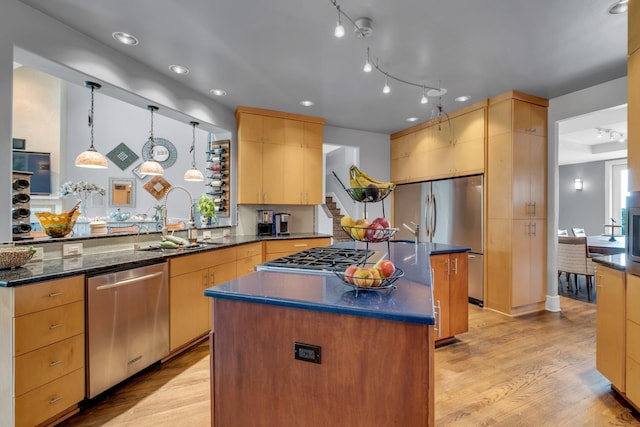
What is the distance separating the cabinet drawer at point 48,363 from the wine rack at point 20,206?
888 mm

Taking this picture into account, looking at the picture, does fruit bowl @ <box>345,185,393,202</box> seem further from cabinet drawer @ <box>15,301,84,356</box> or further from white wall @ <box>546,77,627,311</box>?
white wall @ <box>546,77,627,311</box>

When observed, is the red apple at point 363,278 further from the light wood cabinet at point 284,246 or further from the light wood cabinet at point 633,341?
the light wood cabinet at point 284,246

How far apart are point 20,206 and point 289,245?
2586 millimetres

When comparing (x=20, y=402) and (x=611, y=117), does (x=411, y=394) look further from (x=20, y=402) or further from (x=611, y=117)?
(x=611, y=117)

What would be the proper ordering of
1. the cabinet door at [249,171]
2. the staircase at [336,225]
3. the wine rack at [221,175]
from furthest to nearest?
1. the staircase at [336,225]
2. the wine rack at [221,175]
3. the cabinet door at [249,171]

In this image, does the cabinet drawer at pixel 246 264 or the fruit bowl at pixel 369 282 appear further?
the cabinet drawer at pixel 246 264

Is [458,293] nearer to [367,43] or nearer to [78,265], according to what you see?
[367,43]

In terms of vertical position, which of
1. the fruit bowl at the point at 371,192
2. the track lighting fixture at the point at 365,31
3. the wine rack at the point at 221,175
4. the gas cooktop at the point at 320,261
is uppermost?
the track lighting fixture at the point at 365,31

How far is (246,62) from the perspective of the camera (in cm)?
281

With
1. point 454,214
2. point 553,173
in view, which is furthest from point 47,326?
point 553,173

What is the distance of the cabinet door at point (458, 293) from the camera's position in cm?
268

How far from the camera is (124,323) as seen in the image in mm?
2045

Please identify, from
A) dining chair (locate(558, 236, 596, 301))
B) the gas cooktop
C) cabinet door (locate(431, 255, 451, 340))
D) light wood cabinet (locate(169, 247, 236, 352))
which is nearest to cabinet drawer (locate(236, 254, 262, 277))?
light wood cabinet (locate(169, 247, 236, 352))

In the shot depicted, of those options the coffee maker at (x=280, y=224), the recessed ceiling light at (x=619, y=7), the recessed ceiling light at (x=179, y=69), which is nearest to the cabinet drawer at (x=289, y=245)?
the coffee maker at (x=280, y=224)
